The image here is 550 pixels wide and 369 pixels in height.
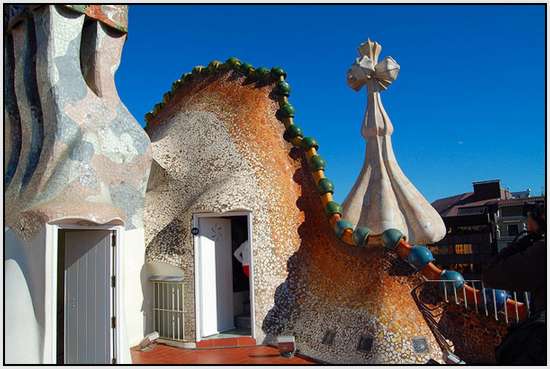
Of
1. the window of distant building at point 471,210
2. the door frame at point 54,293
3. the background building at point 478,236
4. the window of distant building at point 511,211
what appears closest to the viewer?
the door frame at point 54,293

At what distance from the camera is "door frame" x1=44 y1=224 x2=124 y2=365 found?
14.8 feet

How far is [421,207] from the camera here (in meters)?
10.5

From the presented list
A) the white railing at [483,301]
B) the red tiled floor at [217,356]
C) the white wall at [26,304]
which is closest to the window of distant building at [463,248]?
the white railing at [483,301]

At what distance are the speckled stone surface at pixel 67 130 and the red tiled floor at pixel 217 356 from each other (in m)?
1.83

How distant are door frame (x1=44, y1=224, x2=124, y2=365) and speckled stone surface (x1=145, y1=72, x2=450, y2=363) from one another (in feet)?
5.83

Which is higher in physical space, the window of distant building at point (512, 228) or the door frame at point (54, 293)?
the window of distant building at point (512, 228)

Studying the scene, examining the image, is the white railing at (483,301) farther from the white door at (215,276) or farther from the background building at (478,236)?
the background building at (478,236)

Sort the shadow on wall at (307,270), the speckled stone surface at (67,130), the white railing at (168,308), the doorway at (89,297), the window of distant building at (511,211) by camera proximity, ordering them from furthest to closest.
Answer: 1. the window of distant building at (511,211)
2. the white railing at (168,308)
3. the shadow on wall at (307,270)
4. the speckled stone surface at (67,130)
5. the doorway at (89,297)

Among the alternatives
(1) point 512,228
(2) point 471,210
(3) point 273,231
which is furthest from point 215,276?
(2) point 471,210

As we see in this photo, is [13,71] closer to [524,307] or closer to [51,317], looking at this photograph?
[51,317]

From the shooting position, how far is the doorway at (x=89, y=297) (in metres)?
4.95

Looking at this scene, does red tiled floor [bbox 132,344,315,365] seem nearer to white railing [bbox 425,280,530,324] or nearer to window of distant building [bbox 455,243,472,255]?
white railing [bbox 425,280,530,324]

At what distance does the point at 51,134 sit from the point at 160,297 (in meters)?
2.90

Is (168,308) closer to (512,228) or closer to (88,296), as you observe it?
(88,296)
